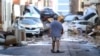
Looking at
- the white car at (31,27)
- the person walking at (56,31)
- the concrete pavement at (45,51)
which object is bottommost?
the white car at (31,27)

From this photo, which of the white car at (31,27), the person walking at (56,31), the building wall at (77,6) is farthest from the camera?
the building wall at (77,6)

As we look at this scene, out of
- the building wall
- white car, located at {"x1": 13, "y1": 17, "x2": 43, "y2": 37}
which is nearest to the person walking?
white car, located at {"x1": 13, "y1": 17, "x2": 43, "y2": 37}

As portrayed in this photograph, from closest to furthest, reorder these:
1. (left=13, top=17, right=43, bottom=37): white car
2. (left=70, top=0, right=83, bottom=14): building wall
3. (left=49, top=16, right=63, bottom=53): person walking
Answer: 1. (left=49, top=16, right=63, bottom=53): person walking
2. (left=13, top=17, right=43, bottom=37): white car
3. (left=70, top=0, right=83, bottom=14): building wall

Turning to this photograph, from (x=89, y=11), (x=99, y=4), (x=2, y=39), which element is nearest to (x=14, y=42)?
(x=2, y=39)

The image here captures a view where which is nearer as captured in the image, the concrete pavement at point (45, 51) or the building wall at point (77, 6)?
the concrete pavement at point (45, 51)

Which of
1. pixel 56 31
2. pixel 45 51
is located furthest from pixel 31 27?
pixel 56 31

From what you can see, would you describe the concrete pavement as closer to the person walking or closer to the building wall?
the person walking

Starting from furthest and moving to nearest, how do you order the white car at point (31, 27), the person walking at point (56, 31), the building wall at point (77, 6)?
1. the building wall at point (77, 6)
2. the white car at point (31, 27)
3. the person walking at point (56, 31)

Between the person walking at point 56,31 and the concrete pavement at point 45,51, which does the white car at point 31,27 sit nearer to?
the concrete pavement at point 45,51

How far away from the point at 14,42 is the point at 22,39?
2.03 m

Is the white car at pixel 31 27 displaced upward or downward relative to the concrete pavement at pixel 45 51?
downward

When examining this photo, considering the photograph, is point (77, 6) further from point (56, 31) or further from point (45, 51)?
point (56, 31)

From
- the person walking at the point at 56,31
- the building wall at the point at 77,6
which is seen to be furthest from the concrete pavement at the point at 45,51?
the building wall at the point at 77,6

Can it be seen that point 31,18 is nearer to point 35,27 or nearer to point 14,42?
point 35,27
